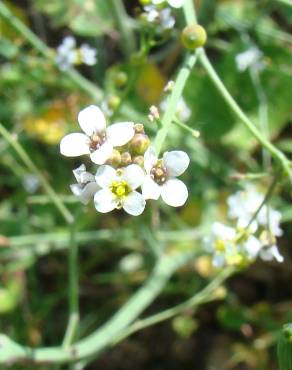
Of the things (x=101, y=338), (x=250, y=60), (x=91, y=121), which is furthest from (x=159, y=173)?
(x=250, y=60)

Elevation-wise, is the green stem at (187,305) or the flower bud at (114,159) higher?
the green stem at (187,305)

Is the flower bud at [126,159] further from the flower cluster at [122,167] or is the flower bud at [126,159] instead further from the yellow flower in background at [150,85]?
the yellow flower in background at [150,85]

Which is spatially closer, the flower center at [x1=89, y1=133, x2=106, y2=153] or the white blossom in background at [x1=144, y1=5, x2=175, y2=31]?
the flower center at [x1=89, y1=133, x2=106, y2=153]

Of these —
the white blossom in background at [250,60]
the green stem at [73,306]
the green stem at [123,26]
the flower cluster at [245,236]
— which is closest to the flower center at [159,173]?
the flower cluster at [245,236]

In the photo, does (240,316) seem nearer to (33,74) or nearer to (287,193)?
(287,193)

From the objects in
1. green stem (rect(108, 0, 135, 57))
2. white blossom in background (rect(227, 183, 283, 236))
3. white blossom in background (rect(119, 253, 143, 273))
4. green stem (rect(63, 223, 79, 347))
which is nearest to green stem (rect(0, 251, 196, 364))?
green stem (rect(63, 223, 79, 347))

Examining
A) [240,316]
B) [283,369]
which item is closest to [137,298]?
[240,316]

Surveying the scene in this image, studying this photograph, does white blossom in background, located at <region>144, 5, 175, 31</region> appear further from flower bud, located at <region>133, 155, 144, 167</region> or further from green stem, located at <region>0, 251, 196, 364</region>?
green stem, located at <region>0, 251, 196, 364</region>
